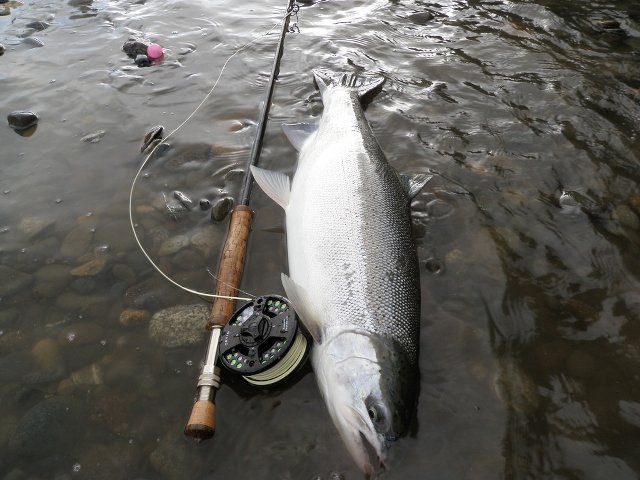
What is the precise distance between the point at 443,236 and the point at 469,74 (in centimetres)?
317

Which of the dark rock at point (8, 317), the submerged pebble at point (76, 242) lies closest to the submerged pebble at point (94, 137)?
the submerged pebble at point (76, 242)

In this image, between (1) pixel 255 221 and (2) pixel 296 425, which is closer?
(2) pixel 296 425

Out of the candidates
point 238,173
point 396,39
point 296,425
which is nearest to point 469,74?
point 396,39

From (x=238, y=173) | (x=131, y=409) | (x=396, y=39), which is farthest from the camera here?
(x=396, y=39)

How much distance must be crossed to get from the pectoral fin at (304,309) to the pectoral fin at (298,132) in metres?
2.07

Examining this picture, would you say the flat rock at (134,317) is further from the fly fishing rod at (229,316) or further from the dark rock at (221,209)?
the dark rock at (221,209)

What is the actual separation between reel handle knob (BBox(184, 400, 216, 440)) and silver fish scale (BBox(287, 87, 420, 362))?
0.92 m

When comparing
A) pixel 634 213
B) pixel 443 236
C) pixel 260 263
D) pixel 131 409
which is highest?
pixel 634 213

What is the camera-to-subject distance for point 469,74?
19.9 ft

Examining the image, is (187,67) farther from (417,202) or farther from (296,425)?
(296,425)

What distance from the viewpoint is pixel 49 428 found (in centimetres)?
283

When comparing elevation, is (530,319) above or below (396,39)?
below

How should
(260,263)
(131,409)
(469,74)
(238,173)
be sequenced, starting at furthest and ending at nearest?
(469,74)
(238,173)
(260,263)
(131,409)

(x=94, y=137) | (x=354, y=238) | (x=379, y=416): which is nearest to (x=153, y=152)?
(x=94, y=137)
